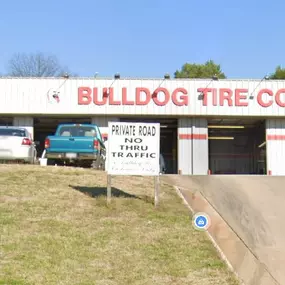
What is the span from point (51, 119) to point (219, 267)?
26.0 metres

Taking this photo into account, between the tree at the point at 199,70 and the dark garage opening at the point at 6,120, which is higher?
the tree at the point at 199,70

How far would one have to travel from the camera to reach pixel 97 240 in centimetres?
818

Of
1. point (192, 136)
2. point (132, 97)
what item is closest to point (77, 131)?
point (132, 97)

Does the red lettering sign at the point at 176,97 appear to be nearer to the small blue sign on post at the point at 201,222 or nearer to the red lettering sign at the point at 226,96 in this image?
the red lettering sign at the point at 226,96

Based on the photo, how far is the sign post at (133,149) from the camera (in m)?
10.8

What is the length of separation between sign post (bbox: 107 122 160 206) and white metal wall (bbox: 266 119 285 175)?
20.9 meters

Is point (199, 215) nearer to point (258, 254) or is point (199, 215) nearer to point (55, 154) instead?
point (258, 254)

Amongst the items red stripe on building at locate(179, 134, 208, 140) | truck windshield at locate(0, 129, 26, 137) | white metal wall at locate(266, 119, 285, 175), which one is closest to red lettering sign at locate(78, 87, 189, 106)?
red stripe on building at locate(179, 134, 208, 140)

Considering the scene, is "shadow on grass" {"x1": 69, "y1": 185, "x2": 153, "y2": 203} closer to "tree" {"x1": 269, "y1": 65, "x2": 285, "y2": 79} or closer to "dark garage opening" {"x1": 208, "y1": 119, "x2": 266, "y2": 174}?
"dark garage opening" {"x1": 208, "y1": 119, "x2": 266, "y2": 174}

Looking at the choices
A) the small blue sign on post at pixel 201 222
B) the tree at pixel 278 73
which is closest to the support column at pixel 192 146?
the small blue sign on post at pixel 201 222

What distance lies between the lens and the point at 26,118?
30.6 metres

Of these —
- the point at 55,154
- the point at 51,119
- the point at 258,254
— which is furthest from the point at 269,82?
the point at 258,254

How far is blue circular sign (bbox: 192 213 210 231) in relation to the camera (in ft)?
29.9

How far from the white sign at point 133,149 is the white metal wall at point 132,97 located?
741 inches
